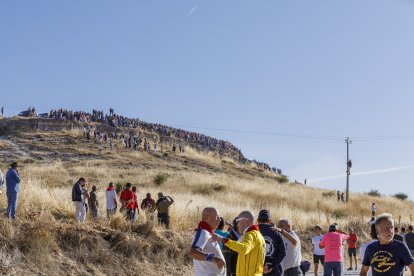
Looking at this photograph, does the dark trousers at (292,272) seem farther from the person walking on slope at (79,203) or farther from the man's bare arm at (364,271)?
the person walking on slope at (79,203)

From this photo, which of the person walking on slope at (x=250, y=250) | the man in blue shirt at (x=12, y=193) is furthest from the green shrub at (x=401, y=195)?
the person walking on slope at (x=250, y=250)

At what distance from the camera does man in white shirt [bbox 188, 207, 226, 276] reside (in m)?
5.73

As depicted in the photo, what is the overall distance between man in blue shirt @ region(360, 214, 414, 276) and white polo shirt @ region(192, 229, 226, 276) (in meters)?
1.73

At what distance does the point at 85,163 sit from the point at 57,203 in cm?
3607

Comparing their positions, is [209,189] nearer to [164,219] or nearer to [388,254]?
[164,219]

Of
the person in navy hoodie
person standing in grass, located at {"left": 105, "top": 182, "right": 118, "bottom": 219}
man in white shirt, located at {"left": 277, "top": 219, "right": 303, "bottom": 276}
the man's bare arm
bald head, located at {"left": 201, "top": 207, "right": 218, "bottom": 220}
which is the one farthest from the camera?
person standing in grass, located at {"left": 105, "top": 182, "right": 118, "bottom": 219}

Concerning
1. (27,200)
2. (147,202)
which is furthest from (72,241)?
(147,202)

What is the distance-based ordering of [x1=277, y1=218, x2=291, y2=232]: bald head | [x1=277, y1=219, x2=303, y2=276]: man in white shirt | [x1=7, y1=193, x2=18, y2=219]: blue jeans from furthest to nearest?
1. [x1=7, y1=193, x2=18, y2=219]: blue jeans
2. [x1=277, y1=218, x2=291, y2=232]: bald head
3. [x1=277, y1=219, x2=303, y2=276]: man in white shirt

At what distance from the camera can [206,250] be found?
5.89m

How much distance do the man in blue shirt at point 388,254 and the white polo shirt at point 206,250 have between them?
1729 mm

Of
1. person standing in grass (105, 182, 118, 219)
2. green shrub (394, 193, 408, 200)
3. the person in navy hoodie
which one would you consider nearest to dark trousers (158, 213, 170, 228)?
person standing in grass (105, 182, 118, 219)

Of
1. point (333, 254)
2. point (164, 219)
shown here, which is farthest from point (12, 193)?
point (333, 254)

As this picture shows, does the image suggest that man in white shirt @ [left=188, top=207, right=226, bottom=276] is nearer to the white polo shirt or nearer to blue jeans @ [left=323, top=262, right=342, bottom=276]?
the white polo shirt

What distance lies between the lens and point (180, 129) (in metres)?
87.7
